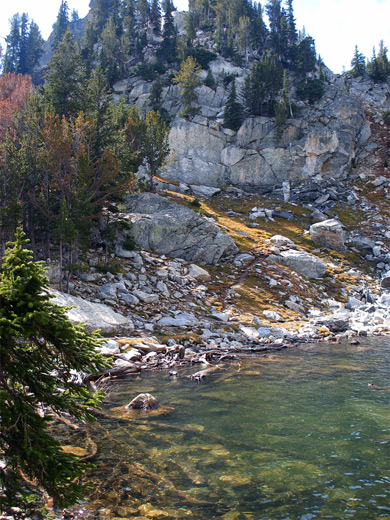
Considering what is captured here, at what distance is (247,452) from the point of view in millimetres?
8445

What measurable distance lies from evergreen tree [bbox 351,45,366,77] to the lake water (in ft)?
349

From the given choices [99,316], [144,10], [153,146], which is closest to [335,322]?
[99,316]

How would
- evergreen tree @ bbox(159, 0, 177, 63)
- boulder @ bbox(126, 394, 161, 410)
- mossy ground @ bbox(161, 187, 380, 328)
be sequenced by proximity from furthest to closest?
1. evergreen tree @ bbox(159, 0, 177, 63)
2. mossy ground @ bbox(161, 187, 380, 328)
3. boulder @ bbox(126, 394, 161, 410)

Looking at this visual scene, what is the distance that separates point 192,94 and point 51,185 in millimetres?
66024

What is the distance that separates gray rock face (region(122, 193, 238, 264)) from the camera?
126ft

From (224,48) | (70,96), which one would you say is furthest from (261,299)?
(224,48)

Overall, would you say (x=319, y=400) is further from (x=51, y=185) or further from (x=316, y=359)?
(x=51, y=185)

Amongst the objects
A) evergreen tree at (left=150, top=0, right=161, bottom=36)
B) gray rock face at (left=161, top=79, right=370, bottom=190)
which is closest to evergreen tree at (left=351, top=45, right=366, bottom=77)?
gray rock face at (left=161, top=79, right=370, bottom=190)

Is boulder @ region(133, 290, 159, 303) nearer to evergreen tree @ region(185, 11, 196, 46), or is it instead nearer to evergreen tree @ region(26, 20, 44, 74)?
evergreen tree @ region(185, 11, 196, 46)

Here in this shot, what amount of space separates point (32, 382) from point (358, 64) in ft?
397

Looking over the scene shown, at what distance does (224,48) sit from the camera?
106000 mm

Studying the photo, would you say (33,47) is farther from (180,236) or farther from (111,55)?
(180,236)

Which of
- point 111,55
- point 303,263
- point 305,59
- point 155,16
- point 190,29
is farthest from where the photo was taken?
point 155,16

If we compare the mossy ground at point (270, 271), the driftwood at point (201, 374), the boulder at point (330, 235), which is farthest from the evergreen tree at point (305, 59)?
the driftwood at point (201, 374)
